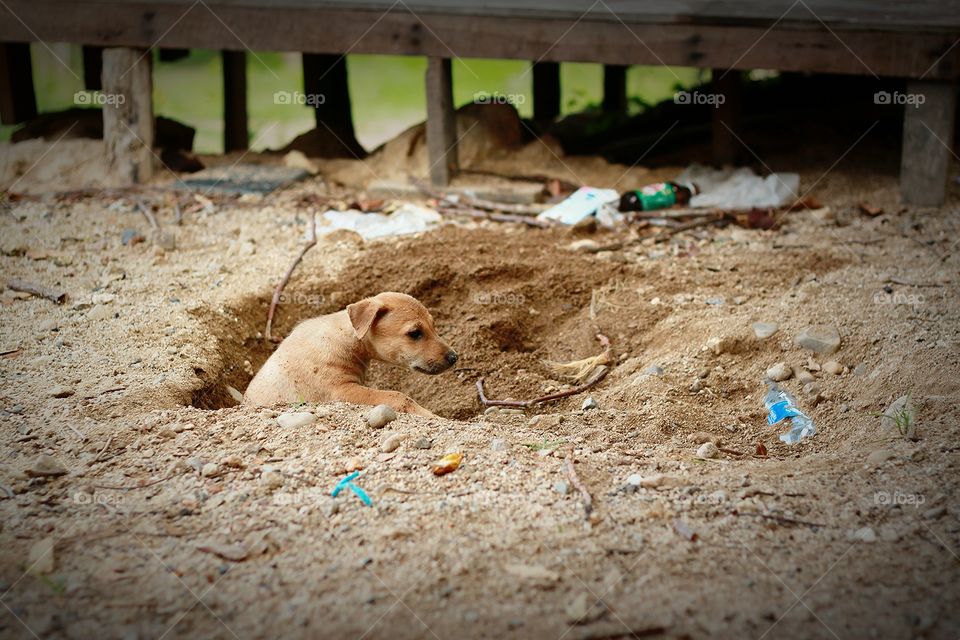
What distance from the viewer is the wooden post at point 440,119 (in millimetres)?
8719

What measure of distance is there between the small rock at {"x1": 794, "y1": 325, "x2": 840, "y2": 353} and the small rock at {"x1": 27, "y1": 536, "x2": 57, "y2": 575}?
4076mm

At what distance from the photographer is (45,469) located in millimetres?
4266

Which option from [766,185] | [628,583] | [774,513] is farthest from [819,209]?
[628,583]

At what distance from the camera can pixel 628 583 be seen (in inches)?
138

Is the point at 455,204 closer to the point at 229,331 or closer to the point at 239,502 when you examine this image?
the point at 229,331

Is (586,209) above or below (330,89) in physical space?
below

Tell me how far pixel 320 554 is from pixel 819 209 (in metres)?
5.83

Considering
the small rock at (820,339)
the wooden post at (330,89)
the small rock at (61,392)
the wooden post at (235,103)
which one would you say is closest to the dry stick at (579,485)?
the small rock at (820,339)

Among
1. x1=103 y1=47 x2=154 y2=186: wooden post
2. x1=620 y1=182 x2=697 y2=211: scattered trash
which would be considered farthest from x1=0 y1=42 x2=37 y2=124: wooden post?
x1=620 y1=182 x2=697 y2=211: scattered trash

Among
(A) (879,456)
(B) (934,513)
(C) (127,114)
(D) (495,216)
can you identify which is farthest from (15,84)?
(B) (934,513)

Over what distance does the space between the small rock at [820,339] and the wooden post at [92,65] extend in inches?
361

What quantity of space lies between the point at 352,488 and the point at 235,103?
367 inches

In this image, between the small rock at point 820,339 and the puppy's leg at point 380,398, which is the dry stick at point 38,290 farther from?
the small rock at point 820,339

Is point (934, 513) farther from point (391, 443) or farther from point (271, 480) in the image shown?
point (271, 480)
